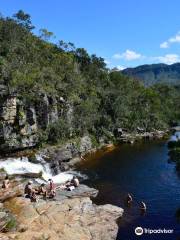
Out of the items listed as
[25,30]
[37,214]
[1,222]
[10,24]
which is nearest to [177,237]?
[37,214]

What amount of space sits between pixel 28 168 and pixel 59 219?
23754 millimetres

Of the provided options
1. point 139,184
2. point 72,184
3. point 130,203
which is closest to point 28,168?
point 72,184

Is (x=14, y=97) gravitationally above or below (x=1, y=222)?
above

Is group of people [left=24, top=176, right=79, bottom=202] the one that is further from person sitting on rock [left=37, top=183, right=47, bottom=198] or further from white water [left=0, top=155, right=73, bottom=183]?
white water [left=0, top=155, right=73, bottom=183]

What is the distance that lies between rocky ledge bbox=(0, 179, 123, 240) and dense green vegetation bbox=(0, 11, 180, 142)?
30.0m

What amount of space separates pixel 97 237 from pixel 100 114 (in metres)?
63.7

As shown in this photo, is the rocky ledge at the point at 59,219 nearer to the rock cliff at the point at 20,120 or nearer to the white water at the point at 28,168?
the white water at the point at 28,168

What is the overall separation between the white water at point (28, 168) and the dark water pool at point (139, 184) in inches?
166

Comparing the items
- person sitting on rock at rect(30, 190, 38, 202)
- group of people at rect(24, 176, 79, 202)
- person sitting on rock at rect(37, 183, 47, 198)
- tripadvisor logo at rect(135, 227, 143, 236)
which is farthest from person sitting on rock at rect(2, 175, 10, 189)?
tripadvisor logo at rect(135, 227, 143, 236)

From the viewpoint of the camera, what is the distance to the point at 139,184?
49.8 meters

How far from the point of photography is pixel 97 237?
1210 inches

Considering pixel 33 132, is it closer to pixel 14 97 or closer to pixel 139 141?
pixel 14 97

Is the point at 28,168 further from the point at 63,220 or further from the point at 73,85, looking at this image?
the point at 73,85

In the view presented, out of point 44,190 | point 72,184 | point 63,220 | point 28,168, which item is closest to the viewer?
point 63,220
